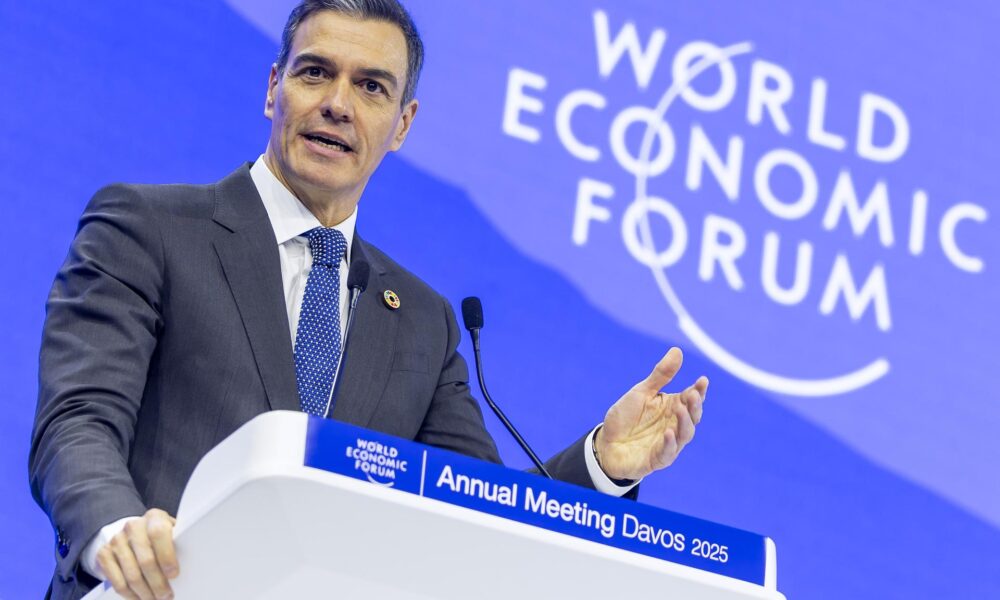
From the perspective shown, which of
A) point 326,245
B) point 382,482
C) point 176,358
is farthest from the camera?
point 326,245

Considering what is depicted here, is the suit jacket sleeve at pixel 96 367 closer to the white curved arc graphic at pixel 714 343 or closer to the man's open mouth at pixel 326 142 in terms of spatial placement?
the man's open mouth at pixel 326 142

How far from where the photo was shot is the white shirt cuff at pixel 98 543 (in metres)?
1.43

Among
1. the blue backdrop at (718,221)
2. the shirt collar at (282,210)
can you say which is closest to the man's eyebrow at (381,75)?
the shirt collar at (282,210)

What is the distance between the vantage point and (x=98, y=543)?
1460 millimetres

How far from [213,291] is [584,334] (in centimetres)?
155

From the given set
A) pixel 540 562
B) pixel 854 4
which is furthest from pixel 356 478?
pixel 854 4

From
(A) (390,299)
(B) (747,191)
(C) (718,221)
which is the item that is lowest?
(A) (390,299)

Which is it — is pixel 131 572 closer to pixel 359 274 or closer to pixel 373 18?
pixel 359 274

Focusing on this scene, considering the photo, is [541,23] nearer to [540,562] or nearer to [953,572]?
[953,572]

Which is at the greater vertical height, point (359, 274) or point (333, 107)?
point (333, 107)

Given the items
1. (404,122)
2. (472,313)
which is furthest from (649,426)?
(404,122)

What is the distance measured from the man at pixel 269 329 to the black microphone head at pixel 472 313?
0.18 m

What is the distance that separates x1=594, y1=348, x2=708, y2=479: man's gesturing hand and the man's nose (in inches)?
29.0

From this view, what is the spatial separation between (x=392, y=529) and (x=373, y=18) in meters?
1.40
